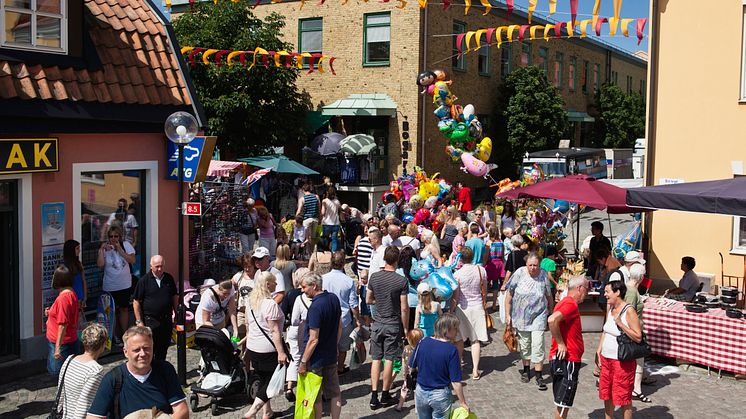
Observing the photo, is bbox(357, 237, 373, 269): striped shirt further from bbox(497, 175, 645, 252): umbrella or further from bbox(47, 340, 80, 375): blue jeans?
bbox(47, 340, 80, 375): blue jeans

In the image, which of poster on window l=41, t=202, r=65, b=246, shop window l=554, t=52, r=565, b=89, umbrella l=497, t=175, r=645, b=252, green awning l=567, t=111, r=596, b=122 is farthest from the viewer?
green awning l=567, t=111, r=596, b=122

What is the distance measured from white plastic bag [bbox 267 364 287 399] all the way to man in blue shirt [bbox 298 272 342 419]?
38 centimetres

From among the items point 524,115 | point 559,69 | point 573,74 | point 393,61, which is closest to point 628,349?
point 393,61

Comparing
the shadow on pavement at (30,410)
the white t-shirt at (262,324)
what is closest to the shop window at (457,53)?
the white t-shirt at (262,324)

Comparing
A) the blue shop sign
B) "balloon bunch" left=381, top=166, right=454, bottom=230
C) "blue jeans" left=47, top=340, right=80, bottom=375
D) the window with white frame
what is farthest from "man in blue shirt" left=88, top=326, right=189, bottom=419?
"balloon bunch" left=381, top=166, right=454, bottom=230

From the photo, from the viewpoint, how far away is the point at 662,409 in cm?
866

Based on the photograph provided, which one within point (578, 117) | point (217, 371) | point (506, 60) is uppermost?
point (506, 60)

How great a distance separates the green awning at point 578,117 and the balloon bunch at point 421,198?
69.9 ft

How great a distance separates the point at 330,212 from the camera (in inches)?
659

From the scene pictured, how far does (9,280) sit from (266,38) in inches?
592

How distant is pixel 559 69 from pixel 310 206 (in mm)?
24179

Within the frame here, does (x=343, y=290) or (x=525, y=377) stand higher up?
(x=343, y=290)

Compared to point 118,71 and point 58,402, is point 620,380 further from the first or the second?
point 118,71

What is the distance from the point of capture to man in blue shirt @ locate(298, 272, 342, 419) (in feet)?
23.7
